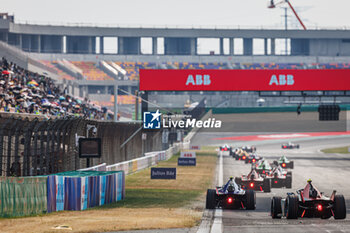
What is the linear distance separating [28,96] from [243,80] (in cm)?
1299

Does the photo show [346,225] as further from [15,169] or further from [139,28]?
[139,28]

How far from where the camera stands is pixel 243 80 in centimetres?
4272

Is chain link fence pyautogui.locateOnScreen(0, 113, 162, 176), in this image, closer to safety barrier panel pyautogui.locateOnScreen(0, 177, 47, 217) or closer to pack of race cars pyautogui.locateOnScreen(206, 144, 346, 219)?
safety barrier panel pyautogui.locateOnScreen(0, 177, 47, 217)

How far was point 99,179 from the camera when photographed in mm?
20344

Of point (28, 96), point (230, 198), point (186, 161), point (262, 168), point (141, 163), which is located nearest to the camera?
point (230, 198)

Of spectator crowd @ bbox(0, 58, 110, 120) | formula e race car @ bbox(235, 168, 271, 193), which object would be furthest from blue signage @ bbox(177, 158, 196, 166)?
formula e race car @ bbox(235, 168, 271, 193)

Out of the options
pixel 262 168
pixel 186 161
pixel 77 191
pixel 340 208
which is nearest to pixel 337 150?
pixel 186 161

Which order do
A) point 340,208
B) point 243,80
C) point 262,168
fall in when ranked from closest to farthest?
point 340,208 < point 262,168 < point 243,80

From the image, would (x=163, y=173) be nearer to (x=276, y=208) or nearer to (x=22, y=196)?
(x=22, y=196)

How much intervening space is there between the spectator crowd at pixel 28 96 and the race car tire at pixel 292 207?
1301 cm

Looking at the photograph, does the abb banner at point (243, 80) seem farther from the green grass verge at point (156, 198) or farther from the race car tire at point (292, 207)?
the race car tire at point (292, 207)

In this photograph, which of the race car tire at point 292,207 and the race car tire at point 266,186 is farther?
the race car tire at point 266,186

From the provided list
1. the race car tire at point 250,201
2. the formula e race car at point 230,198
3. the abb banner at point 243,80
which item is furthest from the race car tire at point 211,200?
the abb banner at point 243,80

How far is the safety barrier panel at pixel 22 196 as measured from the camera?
16781 mm
